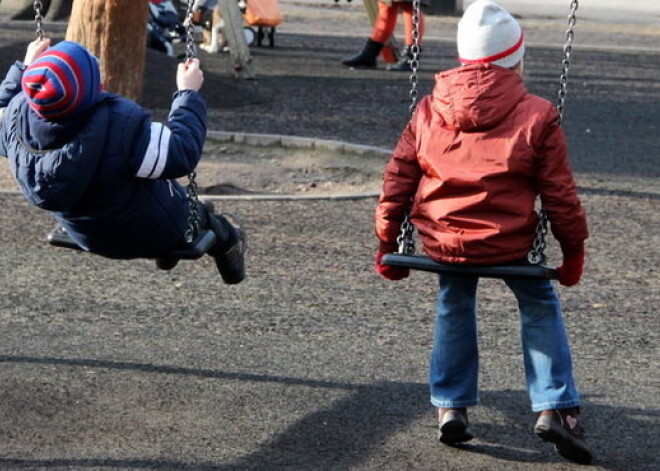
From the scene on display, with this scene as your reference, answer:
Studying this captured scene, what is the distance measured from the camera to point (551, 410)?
197 inches

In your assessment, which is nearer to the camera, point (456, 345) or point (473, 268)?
point (473, 268)

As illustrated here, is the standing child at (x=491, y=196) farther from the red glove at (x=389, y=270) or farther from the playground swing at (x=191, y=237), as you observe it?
the playground swing at (x=191, y=237)

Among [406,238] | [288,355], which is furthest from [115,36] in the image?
[406,238]

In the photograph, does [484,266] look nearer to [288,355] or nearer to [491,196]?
[491,196]

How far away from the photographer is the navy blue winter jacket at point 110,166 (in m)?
5.11

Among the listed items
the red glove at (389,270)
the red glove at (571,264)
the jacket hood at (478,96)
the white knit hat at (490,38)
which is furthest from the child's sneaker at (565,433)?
the white knit hat at (490,38)

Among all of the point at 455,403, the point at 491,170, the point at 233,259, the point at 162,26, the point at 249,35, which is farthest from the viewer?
the point at 249,35

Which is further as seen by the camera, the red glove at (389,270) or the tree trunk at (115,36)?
the tree trunk at (115,36)

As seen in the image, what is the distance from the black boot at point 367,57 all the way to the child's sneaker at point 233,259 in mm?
12236

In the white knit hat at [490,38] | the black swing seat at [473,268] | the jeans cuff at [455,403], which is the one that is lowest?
the jeans cuff at [455,403]

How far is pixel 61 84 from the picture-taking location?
197 inches

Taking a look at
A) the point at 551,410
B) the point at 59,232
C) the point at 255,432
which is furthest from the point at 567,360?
the point at 59,232

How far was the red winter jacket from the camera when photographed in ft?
15.8

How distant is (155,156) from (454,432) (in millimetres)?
1453
